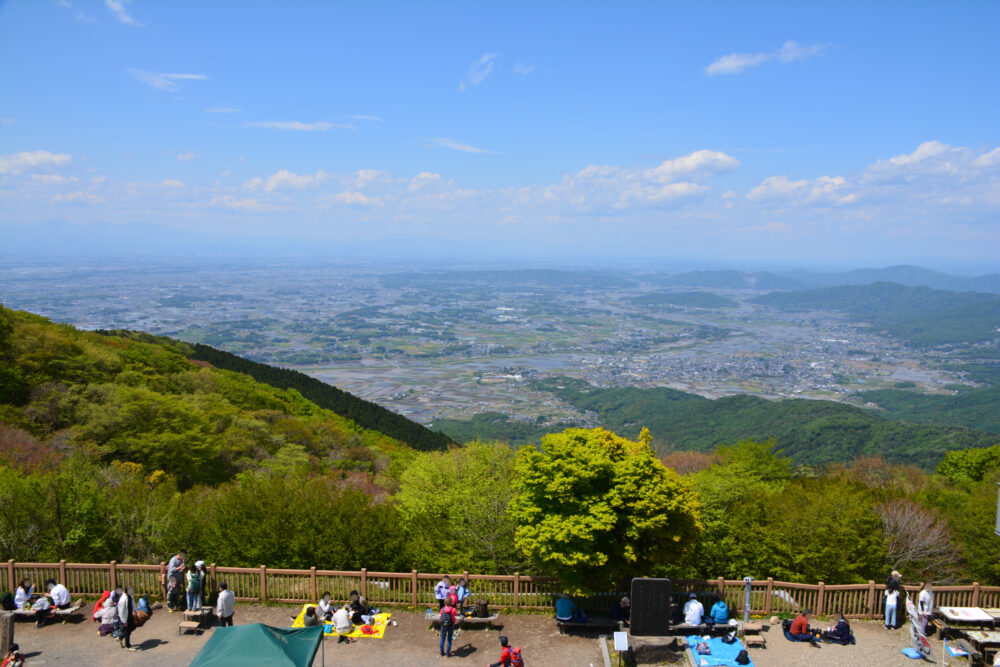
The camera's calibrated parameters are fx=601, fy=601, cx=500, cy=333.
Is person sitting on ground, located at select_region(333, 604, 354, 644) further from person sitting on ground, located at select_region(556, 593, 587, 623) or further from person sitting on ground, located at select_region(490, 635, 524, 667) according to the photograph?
person sitting on ground, located at select_region(556, 593, 587, 623)

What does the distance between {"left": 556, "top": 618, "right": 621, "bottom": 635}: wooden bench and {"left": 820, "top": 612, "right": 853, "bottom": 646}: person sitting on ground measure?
4.30 meters

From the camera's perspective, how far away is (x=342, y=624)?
487 inches

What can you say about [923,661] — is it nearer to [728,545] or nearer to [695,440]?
[728,545]

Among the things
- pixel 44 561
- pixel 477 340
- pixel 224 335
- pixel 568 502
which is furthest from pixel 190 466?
pixel 477 340

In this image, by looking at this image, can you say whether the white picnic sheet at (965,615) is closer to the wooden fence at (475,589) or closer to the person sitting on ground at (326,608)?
the wooden fence at (475,589)

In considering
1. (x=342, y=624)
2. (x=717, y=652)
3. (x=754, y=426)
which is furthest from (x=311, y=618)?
(x=754, y=426)

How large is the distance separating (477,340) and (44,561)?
184240 millimetres

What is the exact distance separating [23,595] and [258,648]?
7319mm

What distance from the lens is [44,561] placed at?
14828mm

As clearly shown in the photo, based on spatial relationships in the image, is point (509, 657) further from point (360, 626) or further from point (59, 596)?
point (59, 596)

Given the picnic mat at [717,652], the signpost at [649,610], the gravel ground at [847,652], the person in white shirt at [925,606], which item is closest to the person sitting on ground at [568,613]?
the signpost at [649,610]

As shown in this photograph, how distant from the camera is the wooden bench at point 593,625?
41.8 feet

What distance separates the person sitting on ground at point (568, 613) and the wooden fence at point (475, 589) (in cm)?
59

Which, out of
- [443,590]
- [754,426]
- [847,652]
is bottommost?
[754,426]
